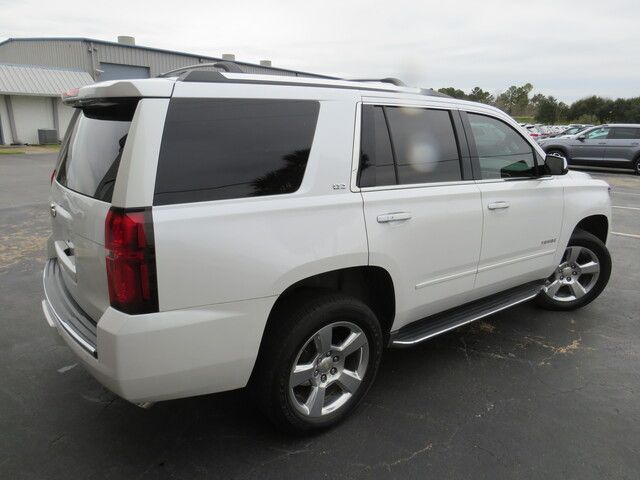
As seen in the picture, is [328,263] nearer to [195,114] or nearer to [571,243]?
[195,114]

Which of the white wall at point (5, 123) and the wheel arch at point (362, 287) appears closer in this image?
the wheel arch at point (362, 287)

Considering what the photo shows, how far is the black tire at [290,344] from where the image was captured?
241 centimetres

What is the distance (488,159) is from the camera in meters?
3.54

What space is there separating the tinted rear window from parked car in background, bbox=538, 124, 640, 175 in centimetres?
1709

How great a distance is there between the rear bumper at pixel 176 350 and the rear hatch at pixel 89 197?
0.23 meters

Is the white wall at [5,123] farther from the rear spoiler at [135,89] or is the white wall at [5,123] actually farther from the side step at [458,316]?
the side step at [458,316]

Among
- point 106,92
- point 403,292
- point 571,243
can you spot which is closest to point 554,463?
point 403,292

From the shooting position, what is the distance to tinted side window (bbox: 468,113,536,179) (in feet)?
11.5

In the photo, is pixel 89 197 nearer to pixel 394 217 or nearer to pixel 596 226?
pixel 394 217

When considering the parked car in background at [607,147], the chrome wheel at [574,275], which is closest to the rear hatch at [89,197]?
the chrome wheel at [574,275]

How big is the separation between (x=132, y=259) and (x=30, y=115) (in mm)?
29443

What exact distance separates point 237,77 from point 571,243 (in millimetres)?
3408

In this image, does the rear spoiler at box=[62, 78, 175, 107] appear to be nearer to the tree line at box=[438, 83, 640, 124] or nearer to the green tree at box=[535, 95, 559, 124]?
the tree line at box=[438, 83, 640, 124]

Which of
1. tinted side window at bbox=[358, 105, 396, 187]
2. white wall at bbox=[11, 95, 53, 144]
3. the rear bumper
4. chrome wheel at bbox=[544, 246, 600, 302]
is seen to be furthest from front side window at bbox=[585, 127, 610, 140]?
white wall at bbox=[11, 95, 53, 144]
